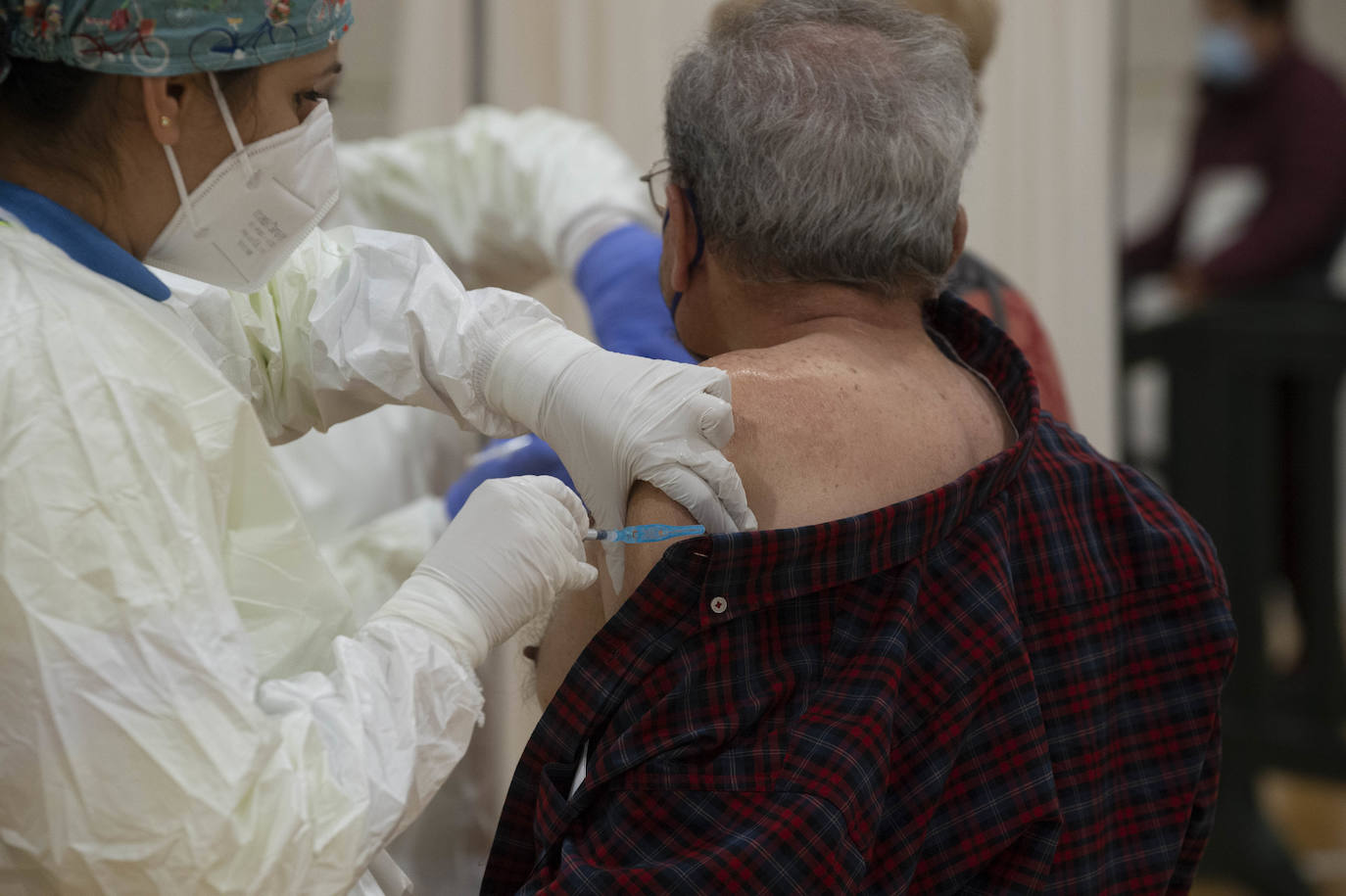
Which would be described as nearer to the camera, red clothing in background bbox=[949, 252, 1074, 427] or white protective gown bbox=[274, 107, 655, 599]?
red clothing in background bbox=[949, 252, 1074, 427]

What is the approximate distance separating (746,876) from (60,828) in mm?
502

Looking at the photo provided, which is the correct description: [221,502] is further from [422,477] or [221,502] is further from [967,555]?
[422,477]

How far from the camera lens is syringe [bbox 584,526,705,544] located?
1.12 meters

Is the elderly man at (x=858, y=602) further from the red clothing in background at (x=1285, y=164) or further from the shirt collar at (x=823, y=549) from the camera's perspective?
the red clothing in background at (x=1285, y=164)

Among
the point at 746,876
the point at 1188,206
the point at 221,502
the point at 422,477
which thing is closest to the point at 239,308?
the point at 221,502

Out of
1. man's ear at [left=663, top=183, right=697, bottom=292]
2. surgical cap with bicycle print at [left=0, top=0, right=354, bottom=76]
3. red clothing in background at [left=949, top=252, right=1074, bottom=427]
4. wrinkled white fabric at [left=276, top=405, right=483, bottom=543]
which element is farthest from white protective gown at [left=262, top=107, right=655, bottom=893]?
surgical cap with bicycle print at [left=0, top=0, right=354, bottom=76]

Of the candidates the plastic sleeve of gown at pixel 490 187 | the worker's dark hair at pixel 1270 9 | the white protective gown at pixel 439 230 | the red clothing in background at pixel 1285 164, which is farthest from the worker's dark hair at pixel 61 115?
the worker's dark hair at pixel 1270 9

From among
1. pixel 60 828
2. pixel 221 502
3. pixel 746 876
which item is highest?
pixel 221 502

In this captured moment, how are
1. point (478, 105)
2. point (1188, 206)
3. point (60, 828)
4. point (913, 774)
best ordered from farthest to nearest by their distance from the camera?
point (1188, 206) < point (478, 105) < point (913, 774) < point (60, 828)

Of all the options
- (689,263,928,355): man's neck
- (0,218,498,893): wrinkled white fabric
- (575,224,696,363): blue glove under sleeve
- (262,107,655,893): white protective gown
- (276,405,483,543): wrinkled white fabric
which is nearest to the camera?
(0,218,498,893): wrinkled white fabric

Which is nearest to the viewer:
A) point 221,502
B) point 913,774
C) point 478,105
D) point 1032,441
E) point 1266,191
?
point 221,502

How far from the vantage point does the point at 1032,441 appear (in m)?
1.25

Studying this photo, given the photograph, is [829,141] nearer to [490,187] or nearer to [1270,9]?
[490,187]

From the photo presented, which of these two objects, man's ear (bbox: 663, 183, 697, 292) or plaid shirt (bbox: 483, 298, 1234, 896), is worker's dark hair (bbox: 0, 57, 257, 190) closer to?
man's ear (bbox: 663, 183, 697, 292)
